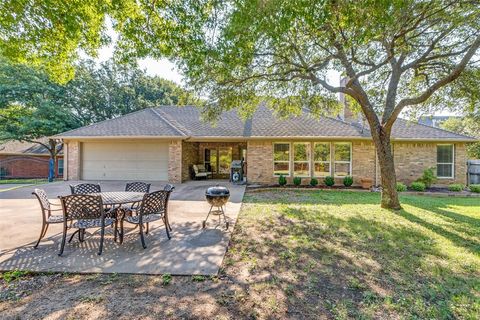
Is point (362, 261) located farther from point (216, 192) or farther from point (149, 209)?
point (149, 209)

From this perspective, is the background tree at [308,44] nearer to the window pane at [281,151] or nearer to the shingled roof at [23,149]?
the window pane at [281,151]

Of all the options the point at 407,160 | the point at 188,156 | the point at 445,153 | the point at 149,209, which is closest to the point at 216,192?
the point at 149,209

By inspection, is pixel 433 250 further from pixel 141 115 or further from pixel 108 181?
pixel 141 115

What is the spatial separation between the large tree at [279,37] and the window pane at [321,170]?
14.6 feet

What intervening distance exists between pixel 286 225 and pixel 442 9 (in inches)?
255

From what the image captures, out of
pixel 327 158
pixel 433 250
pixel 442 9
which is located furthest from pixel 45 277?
pixel 327 158

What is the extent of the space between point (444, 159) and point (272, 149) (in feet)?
31.0

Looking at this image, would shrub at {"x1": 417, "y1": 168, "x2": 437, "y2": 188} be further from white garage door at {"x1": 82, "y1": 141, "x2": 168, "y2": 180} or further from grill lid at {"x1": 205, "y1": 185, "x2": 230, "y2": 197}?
white garage door at {"x1": 82, "y1": 141, "x2": 168, "y2": 180}

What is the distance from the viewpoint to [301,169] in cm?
1330

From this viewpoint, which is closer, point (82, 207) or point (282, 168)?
point (82, 207)

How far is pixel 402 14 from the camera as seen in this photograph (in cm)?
542

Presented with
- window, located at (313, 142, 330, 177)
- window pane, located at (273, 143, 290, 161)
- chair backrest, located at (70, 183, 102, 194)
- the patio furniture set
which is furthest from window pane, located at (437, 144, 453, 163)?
chair backrest, located at (70, 183, 102, 194)

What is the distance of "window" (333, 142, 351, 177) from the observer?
42.6 feet

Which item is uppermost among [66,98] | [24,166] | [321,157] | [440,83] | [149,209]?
[66,98]
